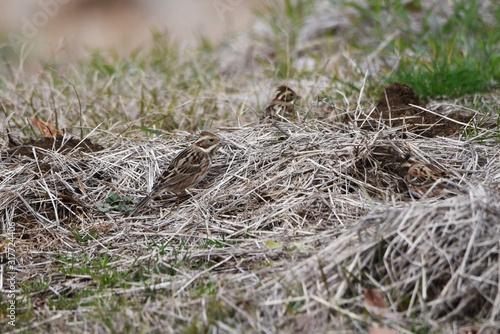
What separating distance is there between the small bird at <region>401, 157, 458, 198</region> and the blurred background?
8.23m

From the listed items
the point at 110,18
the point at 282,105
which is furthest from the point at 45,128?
the point at 110,18

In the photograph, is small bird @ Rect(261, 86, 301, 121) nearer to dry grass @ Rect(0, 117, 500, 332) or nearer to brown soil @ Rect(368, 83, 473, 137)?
dry grass @ Rect(0, 117, 500, 332)

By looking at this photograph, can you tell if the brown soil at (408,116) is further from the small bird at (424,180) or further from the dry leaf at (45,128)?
the dry leaf at (45,128)

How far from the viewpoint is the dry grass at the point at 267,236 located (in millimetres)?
4027

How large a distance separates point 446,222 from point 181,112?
3.97m

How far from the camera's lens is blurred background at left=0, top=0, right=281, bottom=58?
13859 mm

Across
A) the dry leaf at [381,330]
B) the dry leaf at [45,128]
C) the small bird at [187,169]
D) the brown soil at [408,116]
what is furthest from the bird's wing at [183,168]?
the dry leaf at [381,330]

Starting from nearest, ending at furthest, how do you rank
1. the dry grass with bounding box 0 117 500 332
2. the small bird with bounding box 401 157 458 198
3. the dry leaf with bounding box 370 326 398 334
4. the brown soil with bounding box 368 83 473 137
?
1. the dry leaf with bounding box 370 326 398 334
2. the dry grass with bounding box 0 117 500 332
3. the small bird with bounding box 401 157 458 198
4. the brown soil with bounding box 368 83 473 137

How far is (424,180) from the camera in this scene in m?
5.31

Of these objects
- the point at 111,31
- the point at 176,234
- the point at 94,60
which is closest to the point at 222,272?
the point at 176,234

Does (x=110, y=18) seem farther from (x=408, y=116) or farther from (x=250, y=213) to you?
(x=250, y=213)

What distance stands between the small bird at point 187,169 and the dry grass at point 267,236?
12cm

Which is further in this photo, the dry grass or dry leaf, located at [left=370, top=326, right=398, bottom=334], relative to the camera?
the dry grass

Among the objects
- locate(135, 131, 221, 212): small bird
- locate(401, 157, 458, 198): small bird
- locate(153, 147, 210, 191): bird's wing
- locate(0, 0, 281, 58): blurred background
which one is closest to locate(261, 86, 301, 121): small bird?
locate(135, 131, 221, 212): small bird
